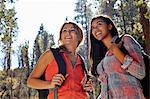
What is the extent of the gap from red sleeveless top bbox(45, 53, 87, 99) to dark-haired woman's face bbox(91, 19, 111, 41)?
0.35m

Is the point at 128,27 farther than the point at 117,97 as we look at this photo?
Yes

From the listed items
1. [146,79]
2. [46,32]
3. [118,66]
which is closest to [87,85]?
[118,66]

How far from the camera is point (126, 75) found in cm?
289

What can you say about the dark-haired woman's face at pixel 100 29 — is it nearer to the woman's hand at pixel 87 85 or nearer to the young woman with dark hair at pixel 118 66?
the young woman with dark hair at pixel 118 66

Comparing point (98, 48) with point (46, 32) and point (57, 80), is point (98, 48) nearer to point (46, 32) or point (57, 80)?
point (57, 80)

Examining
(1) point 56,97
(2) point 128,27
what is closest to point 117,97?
(1) point 56,97

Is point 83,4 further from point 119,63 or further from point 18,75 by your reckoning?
point 119,63

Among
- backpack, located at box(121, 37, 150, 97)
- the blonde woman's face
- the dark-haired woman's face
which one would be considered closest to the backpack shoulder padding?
the blonde woman's face

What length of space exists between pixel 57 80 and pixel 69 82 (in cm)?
15

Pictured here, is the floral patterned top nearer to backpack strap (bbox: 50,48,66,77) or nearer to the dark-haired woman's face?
the dark-haired woman's face

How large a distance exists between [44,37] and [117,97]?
54.0 m

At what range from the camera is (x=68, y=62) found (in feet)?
10.7

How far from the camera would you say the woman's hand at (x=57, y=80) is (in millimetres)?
3075

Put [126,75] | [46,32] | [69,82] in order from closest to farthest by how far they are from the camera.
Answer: [126,75] < [69,82] < [46,32]
